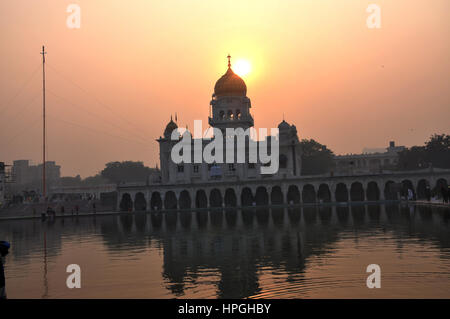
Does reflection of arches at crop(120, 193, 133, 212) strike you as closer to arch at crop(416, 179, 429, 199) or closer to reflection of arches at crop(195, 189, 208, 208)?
reflection of arches at crop(195, 189, 208, 208)

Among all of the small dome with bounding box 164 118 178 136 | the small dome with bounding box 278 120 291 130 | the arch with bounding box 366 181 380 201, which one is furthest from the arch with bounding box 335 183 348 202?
the small dome with bounding box 164 118 178 136

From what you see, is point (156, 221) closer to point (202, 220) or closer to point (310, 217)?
point (202, 220)

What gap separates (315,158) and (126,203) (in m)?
46.8

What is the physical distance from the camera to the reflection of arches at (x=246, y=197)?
70.6m

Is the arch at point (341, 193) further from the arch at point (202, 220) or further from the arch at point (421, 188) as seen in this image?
the arch at point (202, 220)

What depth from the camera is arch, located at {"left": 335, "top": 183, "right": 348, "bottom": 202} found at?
69.4m

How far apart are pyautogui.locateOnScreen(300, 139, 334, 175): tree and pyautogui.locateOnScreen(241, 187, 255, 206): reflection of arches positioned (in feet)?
104

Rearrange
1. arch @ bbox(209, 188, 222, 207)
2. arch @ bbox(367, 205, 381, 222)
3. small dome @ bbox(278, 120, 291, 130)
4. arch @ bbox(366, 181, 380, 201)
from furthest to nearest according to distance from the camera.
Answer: small dome @ bbox(278, 120, 291, 130)
arch @ bbox(209, 188, 222, 207)
arch @ bbox(366, 181, 380, 201)
arch @ bbox(367, 205, 381, 222)

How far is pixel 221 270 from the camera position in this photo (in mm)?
14852

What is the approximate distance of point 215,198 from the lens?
72.8 meters

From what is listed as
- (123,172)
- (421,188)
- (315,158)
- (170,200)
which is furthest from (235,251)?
(123,172)
